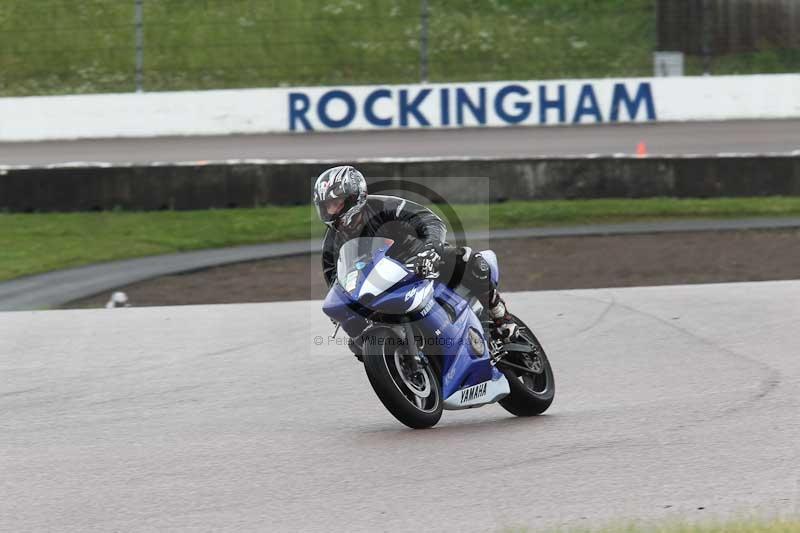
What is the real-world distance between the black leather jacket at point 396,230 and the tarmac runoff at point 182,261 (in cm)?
572

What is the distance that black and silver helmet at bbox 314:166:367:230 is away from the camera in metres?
6.10

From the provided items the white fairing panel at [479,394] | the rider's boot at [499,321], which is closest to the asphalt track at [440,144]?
the rider's boot at [499,321]

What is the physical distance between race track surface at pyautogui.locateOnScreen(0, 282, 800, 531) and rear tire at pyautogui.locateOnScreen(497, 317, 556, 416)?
0.11m

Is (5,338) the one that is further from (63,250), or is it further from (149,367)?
(63,250)

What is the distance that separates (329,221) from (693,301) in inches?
191

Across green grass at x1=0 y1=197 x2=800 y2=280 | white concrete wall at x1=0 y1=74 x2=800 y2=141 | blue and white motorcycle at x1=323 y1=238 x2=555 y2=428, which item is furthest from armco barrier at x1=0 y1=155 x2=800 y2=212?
blue and white motorcycle at x1=323 y1=238 x2=555 y2=428

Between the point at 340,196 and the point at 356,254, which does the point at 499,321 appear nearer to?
the point at 356,254

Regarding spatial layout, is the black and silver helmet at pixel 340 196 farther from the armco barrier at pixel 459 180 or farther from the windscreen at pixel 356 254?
the armco barrier at pixel 459 180

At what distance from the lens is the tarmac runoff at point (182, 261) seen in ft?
38.8

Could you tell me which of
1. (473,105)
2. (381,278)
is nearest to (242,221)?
(473,105)

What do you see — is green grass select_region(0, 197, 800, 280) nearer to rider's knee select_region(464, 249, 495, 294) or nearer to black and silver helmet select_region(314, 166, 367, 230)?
rider's knee select_region(464, 249, 495, 294)

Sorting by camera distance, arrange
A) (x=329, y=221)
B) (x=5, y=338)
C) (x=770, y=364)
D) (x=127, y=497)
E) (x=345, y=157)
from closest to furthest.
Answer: (x=127, y=497) → (x=329, y=221) → (x=770, y=364) → (x=5, y=338) → (x=345, y=157)

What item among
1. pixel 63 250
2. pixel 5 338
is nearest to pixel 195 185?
pixel 63 250

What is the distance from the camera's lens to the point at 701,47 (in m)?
22.0
